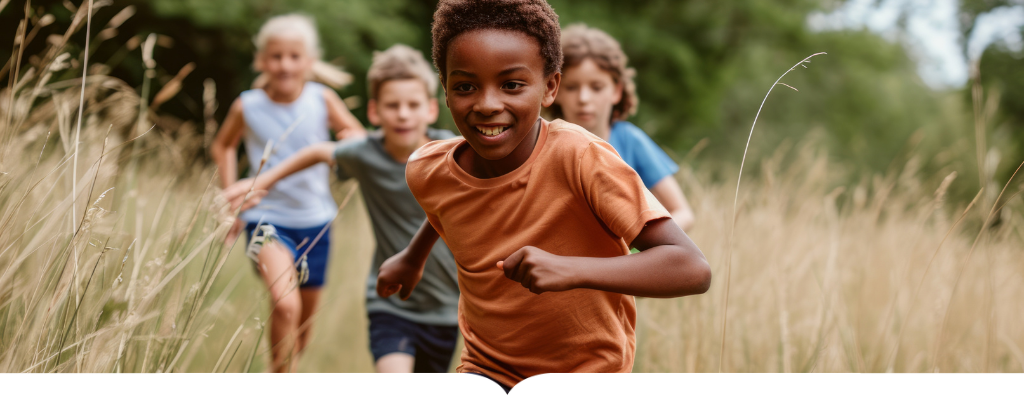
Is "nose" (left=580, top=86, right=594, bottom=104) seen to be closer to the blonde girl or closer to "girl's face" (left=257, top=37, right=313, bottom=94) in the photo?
the blonde girl

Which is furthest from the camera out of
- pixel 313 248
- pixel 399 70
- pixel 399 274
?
pixel 313 248

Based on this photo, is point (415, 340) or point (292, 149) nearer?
point (415, 340)

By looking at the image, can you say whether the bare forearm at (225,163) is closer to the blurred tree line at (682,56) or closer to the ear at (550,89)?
the ear at (550,89)

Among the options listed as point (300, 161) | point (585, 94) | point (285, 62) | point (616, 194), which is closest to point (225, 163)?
point (285, 62)

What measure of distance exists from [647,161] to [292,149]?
5.87ft

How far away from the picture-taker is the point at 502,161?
1.13 meters

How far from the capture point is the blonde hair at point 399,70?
241cm

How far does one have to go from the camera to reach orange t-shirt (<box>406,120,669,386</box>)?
1050 millimetres

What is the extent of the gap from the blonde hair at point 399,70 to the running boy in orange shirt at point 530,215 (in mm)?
1220

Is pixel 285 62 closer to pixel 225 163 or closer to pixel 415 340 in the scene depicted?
pixel 225 163

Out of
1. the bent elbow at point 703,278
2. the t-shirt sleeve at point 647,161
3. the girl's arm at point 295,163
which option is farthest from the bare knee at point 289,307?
the bent elbow at point 703,278

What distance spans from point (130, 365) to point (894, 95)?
14016mm

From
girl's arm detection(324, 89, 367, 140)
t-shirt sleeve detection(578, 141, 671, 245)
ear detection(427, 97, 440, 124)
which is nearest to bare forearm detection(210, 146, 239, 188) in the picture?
girl's arm detection(324, 89, 367, 140)
